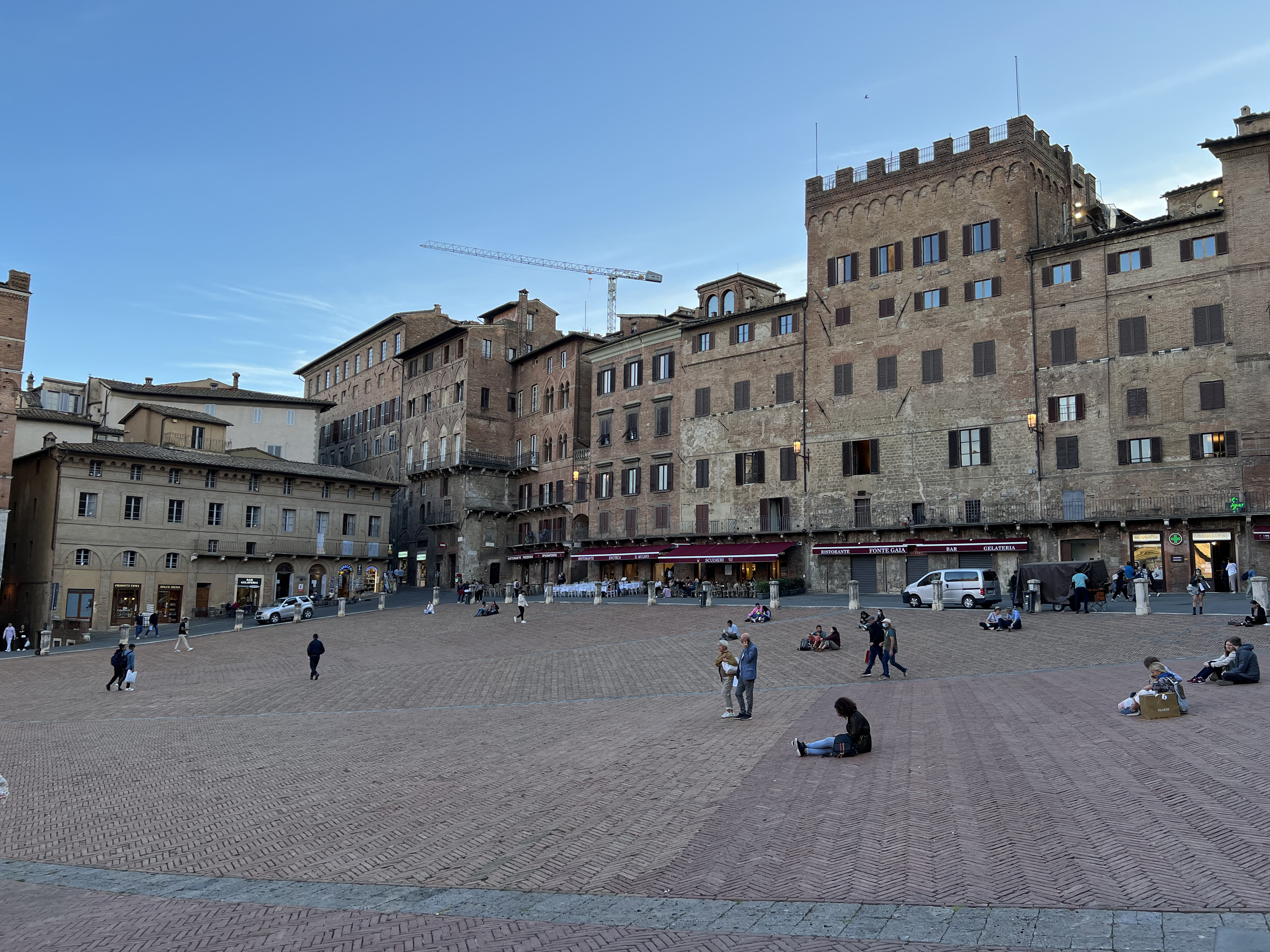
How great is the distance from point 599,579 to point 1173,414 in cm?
3422

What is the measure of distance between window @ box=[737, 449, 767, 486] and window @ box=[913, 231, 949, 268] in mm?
13565

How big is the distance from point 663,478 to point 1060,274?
25555mm

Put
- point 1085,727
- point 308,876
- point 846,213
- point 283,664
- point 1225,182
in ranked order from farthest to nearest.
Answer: point 846,213 < point 1225,182 < point 283,664 < point 1085,727 < point 308,876

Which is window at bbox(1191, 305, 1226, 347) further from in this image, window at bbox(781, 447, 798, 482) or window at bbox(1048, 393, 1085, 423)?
window at bbox(781, 447, 798, 482)

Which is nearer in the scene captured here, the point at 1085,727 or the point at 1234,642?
the point at 1085,727

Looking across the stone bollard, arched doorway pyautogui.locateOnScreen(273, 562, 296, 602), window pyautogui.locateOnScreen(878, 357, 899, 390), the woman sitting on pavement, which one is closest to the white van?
the stone bollard

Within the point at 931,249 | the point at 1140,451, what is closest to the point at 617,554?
the point at 931,249

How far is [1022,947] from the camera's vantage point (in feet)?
23.7

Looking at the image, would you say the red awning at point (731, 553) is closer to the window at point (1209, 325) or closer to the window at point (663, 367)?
the window at point (663, 367)

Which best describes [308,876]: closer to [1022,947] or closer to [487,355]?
[1022,947]

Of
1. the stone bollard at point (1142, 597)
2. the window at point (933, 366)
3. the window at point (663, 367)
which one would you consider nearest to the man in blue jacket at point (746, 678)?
the stone bollard at point (1142, 597)

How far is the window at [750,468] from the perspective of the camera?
54.9 meters

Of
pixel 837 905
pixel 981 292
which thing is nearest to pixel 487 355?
pixel 981 292

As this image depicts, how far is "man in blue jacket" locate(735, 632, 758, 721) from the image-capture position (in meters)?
17.2
